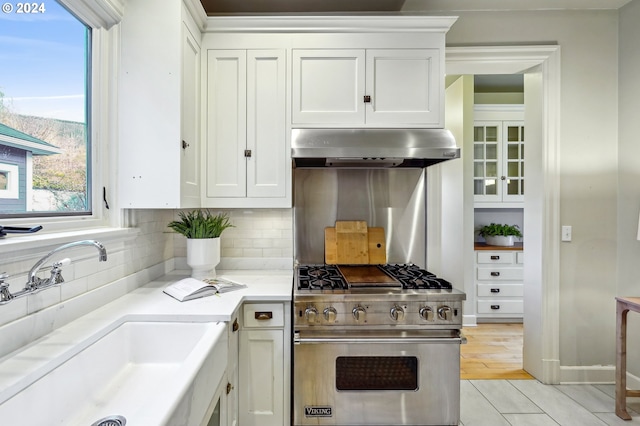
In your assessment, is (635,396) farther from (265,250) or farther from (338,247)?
(265,250)

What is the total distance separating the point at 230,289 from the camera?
184cm

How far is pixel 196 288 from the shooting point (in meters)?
1.71

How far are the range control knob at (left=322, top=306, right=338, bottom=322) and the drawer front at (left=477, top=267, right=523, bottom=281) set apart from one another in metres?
2.67

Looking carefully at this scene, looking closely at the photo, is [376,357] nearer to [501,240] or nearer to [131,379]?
[131,379]

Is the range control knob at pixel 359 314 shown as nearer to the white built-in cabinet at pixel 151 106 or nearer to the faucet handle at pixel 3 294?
the white built-in cabinet at pixel 151 106

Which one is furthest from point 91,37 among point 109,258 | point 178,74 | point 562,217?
point 562,217

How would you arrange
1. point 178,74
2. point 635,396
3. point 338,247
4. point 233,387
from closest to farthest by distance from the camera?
point 233,387 → point 178,74 → point 635,396 → point 338,247

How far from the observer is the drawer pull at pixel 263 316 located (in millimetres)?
1777

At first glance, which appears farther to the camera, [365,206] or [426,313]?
[365,206]

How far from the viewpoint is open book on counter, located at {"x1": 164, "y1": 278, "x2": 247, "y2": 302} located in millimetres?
1662

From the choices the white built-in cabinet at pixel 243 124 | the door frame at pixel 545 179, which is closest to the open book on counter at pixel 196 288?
the white built-in cabinet at pixel 243 124

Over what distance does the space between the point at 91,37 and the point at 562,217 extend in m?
3.15

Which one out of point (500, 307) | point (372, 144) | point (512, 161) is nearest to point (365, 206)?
point (372, 144)

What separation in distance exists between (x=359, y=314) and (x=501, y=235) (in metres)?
2.96
